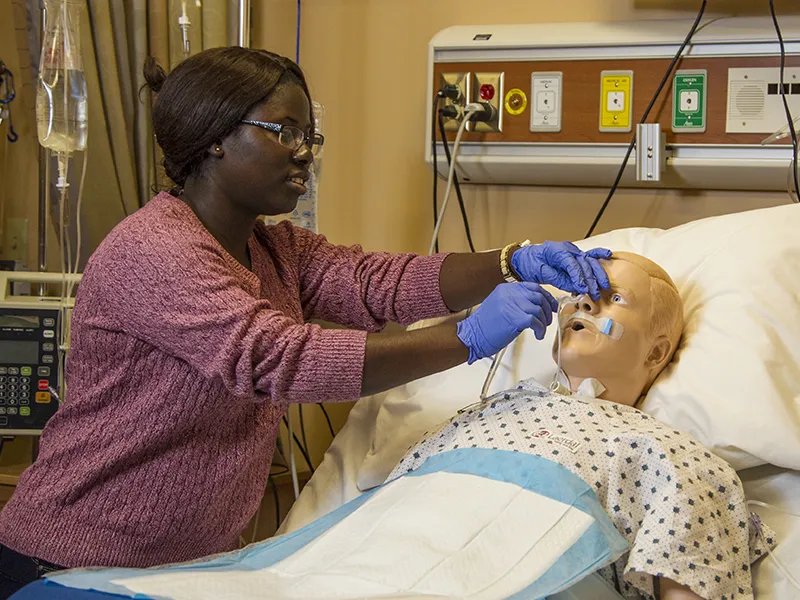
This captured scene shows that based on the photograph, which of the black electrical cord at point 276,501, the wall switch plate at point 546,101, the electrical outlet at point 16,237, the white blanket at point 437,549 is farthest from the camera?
the electrical outlet at point 16,237

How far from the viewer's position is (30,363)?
69.1 inches

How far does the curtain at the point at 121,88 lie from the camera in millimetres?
1950

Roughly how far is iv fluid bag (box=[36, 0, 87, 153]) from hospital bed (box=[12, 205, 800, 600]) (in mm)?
887

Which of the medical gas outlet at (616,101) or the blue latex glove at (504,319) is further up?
the medical gas outlet at (616,101)

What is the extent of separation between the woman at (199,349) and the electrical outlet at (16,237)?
988 millimetres

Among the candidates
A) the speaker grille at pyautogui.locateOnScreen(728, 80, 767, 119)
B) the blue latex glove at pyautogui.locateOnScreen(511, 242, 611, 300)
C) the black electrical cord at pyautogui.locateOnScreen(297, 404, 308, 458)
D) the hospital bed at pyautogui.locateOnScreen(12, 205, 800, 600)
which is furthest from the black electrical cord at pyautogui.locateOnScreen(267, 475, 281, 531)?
the speaker grille at pyautogui.locateOnScreen(728, 80, 767, 119)

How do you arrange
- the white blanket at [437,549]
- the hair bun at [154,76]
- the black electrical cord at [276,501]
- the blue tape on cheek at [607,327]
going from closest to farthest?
the white blanket at [437,549] < the blue tape on cheek at [607,327] < the hair bun at [154,76] < the black electrical cord at [276,501]

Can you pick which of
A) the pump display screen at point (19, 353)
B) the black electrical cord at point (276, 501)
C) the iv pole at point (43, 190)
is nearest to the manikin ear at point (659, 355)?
the black electrical cord at point (276, 501)

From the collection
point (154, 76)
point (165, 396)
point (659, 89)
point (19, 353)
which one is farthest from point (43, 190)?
point (659, 89)

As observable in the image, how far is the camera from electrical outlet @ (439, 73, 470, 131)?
6.37 ft

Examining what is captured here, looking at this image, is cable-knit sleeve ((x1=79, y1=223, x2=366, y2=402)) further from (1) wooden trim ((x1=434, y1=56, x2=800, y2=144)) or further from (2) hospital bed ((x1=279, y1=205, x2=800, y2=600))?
(1) wooden trim ((x1=434, y1=56, x2=800, y2=144))

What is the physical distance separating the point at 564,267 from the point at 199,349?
62 centimetres

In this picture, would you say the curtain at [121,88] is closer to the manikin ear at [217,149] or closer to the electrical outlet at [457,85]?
the electrical outlet at [457,85]

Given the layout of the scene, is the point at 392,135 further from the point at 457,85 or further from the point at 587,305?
the point at 587,305
